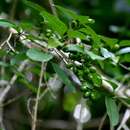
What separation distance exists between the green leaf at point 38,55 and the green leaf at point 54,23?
7cm

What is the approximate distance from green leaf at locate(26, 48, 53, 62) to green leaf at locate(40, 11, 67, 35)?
0.07 meters

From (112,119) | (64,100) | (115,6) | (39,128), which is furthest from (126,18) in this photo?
(112,119)

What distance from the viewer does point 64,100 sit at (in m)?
2.30

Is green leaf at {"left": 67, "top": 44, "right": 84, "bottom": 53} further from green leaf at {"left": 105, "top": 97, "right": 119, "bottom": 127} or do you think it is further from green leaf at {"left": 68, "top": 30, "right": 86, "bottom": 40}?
green leaf at {"left": 105, "top": 97, "right": 119, "bottom": 127}

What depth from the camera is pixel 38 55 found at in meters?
0.98

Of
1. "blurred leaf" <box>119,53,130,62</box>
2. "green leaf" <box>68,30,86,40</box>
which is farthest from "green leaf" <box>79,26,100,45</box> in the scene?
"blurred leaf" <box>119,53,130,62</box>

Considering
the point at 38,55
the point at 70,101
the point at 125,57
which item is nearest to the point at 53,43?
the point at 38,55

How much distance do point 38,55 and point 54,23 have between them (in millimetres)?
93

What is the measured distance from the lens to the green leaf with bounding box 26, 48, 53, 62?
966mm

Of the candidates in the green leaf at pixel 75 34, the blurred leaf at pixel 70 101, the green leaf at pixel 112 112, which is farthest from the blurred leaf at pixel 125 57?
the blurred leaf at pixel 70 101

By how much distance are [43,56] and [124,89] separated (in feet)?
2.89

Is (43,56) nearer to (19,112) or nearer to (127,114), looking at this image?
(127,114)

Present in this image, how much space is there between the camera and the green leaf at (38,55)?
966 millimetres

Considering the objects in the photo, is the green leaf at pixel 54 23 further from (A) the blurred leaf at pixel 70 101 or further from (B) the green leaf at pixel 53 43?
(A) the blurred leaf at pixel 70 101
